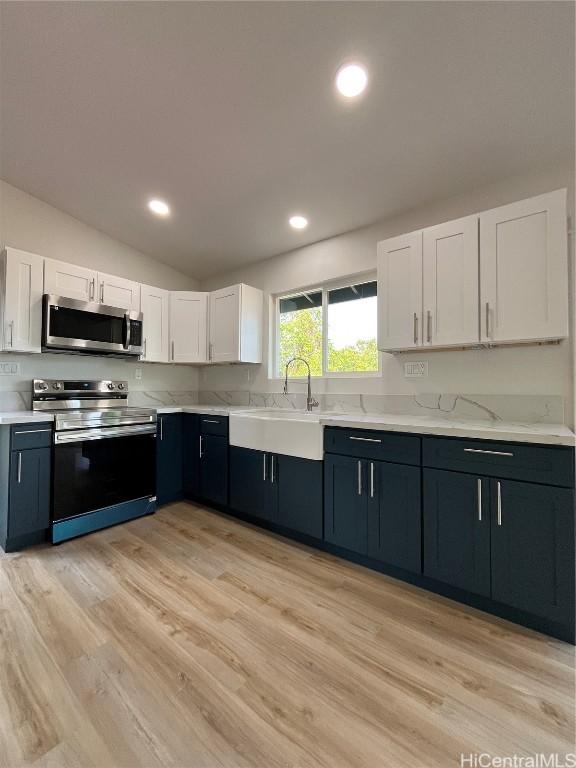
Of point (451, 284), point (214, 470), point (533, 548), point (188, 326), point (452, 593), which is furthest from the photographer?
point (188, 326)

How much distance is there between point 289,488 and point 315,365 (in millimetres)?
1223

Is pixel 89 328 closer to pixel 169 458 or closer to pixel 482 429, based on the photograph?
pixel 169 458

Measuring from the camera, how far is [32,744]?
1.02 m

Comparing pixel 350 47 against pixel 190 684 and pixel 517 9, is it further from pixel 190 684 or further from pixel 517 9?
pixel 190 684

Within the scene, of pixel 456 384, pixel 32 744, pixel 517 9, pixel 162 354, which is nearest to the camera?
pixel 32 744

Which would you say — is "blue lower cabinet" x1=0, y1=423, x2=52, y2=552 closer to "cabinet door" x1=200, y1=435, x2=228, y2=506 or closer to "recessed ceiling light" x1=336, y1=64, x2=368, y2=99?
"cabinet door" x1=200, y1=435, x2=228, y2=506

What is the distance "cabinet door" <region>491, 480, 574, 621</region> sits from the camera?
1.45 m

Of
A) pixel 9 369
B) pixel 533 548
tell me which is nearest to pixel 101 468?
pixel 9 369

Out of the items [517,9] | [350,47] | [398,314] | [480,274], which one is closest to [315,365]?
[398,314]

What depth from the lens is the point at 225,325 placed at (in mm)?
3391

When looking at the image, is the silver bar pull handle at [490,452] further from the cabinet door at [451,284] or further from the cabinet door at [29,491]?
the cabinet door at [29,491]

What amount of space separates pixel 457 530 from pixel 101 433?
8.34ft

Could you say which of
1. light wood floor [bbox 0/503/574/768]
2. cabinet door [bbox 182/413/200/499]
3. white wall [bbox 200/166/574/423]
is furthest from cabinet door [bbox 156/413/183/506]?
light wood floor [bbox 0/503/574/768]

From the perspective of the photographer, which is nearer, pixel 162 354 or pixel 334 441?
pixel 334 441
